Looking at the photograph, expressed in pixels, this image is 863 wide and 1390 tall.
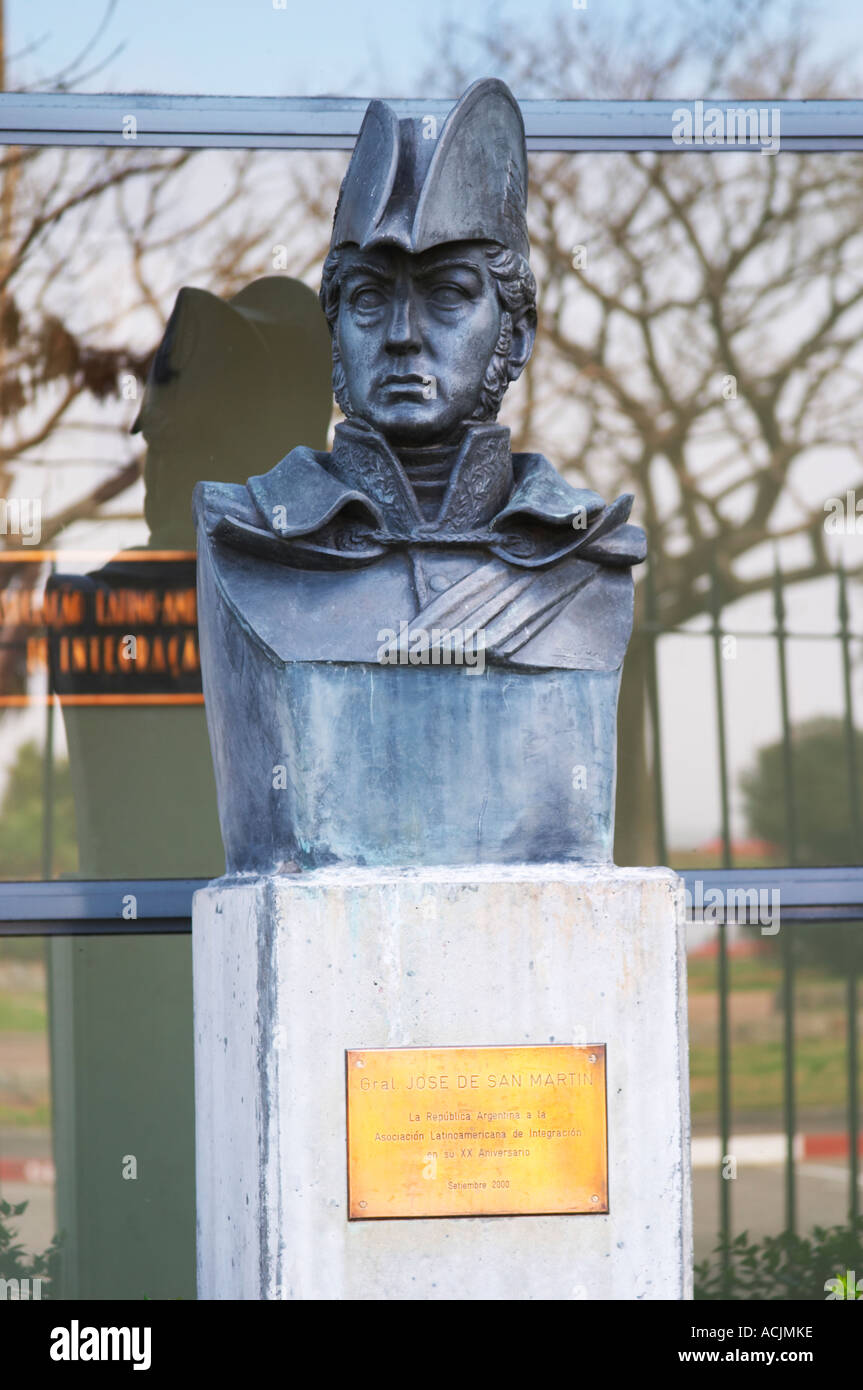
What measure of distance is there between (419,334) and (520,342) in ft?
1.11

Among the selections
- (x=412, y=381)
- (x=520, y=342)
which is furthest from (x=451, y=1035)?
(x=520, y=342)

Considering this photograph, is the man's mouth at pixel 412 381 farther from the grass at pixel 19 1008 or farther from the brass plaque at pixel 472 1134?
the grass at pixel 19 1008

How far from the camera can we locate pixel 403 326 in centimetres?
468

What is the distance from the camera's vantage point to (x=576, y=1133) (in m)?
4.32

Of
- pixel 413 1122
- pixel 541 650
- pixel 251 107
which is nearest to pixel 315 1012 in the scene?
pixel 413 1122

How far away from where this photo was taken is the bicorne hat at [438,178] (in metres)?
4.62

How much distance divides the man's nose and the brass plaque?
62.1 inches

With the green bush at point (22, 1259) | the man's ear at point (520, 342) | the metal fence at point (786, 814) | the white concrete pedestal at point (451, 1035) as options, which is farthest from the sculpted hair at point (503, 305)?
the green bush at point (22, 1259)

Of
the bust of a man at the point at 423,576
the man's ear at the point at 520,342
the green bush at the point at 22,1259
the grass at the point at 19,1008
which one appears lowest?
the green bush at the point at 22,1259

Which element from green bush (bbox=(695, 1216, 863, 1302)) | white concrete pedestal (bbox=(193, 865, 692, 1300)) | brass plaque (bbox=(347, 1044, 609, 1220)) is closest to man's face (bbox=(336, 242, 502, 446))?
white concrete pedestal (bbox=(193, 865, 692, 1300))

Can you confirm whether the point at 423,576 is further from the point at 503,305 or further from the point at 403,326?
the point at 503,305

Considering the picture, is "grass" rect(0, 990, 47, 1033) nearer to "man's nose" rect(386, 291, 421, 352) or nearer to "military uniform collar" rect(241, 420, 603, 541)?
"military uniform collar" rect(241, 420, 603, 541)

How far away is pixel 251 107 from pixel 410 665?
3.09m

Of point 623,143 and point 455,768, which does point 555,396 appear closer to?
point 623,143
